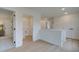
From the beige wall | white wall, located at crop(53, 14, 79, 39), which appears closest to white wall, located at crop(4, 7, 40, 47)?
white wall, located at crop(53, 14, 79, 39)

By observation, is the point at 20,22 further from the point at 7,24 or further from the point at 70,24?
the point at 70,24

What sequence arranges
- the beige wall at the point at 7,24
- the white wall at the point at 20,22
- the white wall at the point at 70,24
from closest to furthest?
1. the white wall at the point at 20,22
2. the white wall at the point at 70,24
3. the beige wall at the point at 7,24

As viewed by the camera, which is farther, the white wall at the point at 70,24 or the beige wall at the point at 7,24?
the beige wall at the point at 7,24

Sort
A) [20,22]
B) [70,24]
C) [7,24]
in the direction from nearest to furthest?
[20,22], [70,24], [7,24]

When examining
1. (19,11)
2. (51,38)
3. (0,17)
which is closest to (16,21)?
(19,11)

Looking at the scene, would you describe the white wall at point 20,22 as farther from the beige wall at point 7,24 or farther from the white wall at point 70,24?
the beige wall at point 7,24

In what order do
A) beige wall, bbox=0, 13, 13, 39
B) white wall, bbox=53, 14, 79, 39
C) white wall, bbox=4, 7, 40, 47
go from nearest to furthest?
white wall, bbox=4, 7, 40, 47 < white wall, bbox=53, 14, 79, 39 < beige wall, bbox=0, 13, 13, 39

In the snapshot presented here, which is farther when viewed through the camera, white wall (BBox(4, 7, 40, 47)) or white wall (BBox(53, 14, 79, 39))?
white wall (BBox(53, 14, 79, 39))

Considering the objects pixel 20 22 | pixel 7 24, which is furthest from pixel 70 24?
pixel 7 24

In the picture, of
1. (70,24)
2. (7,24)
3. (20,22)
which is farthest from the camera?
(7,24)

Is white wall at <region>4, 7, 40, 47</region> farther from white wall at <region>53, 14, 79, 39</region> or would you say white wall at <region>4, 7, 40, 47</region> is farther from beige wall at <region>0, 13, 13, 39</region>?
beige wall at <region>0, 13, 13, 39</region>

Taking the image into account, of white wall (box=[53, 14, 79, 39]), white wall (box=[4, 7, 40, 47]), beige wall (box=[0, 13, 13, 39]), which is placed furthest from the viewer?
beige wall (box=[0, 13, 13, 39])

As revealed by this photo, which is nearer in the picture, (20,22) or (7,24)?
(20,22)

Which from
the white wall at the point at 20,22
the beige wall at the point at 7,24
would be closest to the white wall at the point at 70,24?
the white wall at the point at 20,22
